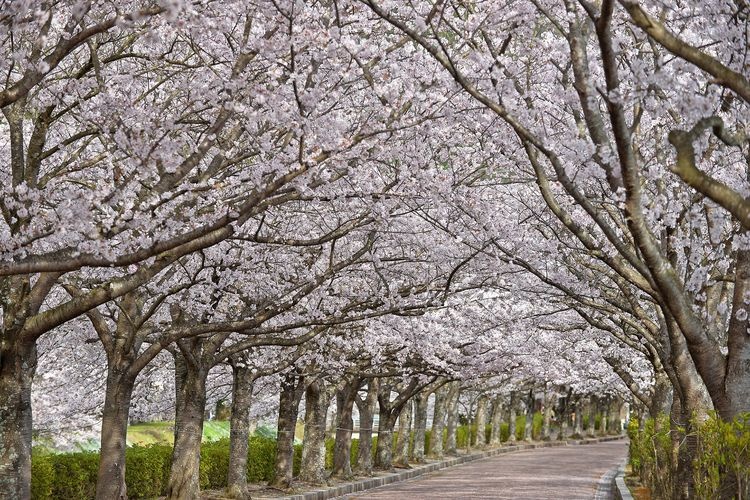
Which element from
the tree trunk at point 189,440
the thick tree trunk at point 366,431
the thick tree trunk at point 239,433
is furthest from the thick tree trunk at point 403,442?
the tree trunk at point 189,440

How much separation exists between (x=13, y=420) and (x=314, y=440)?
47.8ft

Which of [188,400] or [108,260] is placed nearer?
[108,260]

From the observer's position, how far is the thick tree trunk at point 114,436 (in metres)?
14.5

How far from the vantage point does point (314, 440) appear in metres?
24.9

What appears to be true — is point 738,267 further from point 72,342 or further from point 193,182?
point 72,342

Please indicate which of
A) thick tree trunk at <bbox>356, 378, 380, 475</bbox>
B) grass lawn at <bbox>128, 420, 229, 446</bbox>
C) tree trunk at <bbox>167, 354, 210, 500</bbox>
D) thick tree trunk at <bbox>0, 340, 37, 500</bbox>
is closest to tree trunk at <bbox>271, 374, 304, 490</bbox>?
tree trunk at <bbox>167, 354, 210, 500</bbox>

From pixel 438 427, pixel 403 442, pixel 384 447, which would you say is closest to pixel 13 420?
pixel 384 447

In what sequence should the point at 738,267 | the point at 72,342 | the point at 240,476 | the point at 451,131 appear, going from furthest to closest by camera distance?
the point at 72,342
the point at 240,476
the point at 451,131
the point at 738,267

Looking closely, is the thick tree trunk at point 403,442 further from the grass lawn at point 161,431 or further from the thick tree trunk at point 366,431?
the grass lawn at point 161,431

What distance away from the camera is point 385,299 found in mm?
15531

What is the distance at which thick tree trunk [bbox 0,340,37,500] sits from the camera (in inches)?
422

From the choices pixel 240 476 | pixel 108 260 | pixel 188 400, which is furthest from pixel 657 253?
pixel 240 476

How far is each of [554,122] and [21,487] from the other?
842 cm

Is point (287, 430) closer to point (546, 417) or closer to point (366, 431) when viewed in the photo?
point (366, 431)
